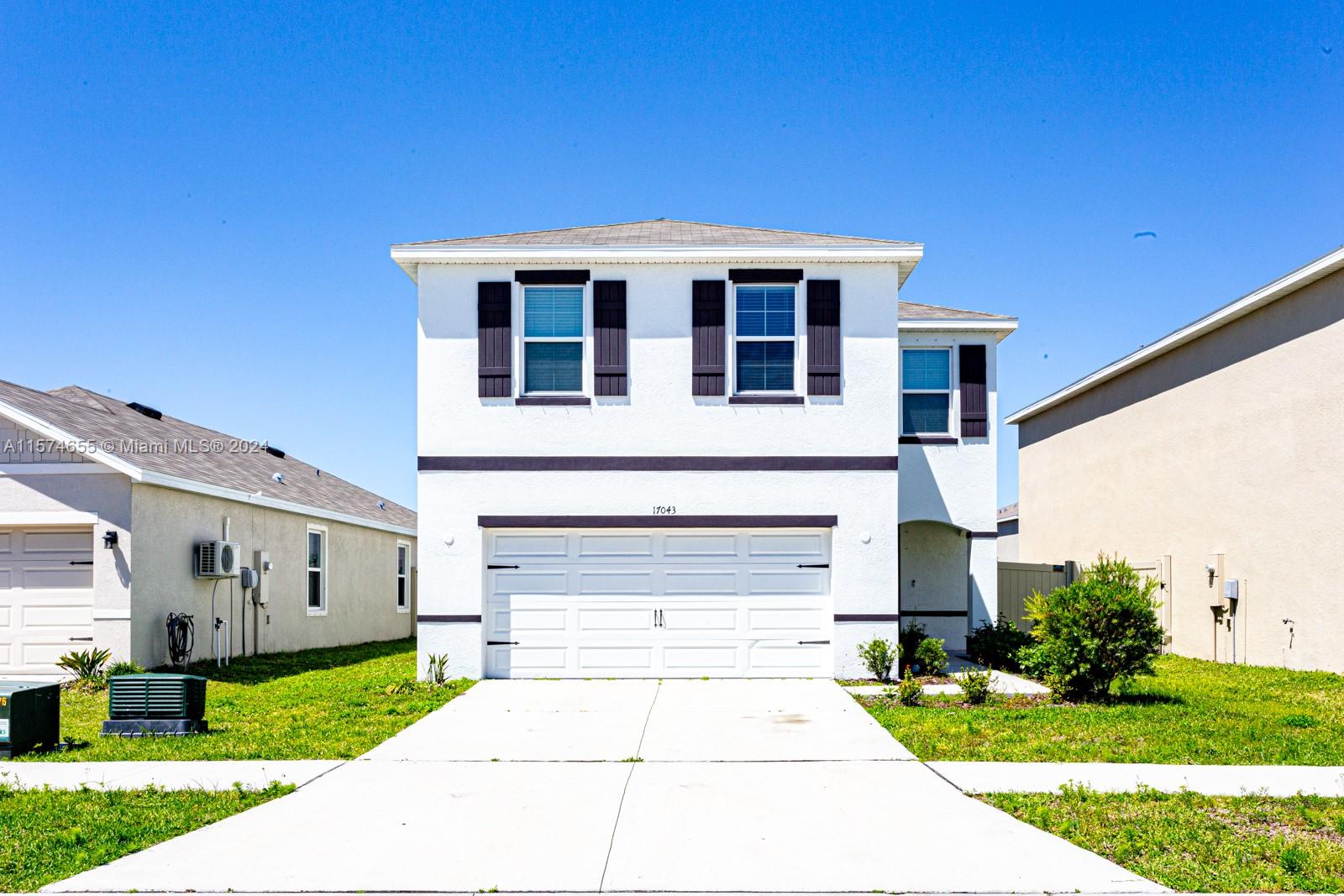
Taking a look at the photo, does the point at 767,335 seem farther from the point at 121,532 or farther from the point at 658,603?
the point at 121,532

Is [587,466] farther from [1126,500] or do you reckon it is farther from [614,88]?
[1126,500]

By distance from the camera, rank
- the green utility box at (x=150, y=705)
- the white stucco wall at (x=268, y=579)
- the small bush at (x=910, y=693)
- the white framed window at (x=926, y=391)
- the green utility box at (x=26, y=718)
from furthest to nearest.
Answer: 1. the white framed window at (x=926, y=391)
2. the white stucco wall at (x=268, y=579)
3. the small bush at (x=910, y=693)
4. the green utility box at (x=150, y=705)
5. the green utility box at (x=26, y=718)

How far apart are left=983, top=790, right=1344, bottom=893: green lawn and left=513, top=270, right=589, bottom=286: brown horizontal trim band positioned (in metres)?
9.65

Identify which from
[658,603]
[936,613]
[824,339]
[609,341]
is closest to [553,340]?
[609,341]

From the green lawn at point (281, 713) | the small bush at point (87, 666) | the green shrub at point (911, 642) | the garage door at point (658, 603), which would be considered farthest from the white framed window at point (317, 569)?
the green shrub at point (911, 642)

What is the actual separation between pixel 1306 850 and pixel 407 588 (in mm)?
25003

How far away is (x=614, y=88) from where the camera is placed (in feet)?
53.3

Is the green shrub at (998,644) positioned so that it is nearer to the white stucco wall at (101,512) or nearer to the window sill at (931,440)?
the window sill at (931,440)

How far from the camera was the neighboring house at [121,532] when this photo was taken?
15148 millimetres

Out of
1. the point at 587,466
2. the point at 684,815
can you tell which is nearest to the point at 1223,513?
the point at 587,466

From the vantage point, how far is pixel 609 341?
15250 mm

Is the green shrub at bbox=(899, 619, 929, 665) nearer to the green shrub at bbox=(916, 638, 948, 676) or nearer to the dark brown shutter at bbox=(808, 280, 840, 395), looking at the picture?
the green shrub at bbox=(916, 638, 948, 676)

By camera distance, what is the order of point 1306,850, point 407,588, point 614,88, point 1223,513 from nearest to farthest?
point 1306,850 → point 614,88 → point 1223,513 → point 407,588

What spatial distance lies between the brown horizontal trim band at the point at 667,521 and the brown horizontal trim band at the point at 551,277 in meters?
3.45
